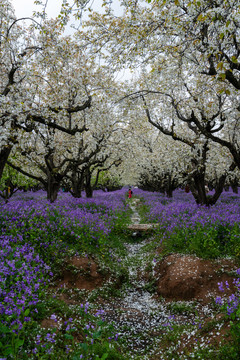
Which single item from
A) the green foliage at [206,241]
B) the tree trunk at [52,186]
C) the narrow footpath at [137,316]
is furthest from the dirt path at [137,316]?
the tree trunk at [52,186]

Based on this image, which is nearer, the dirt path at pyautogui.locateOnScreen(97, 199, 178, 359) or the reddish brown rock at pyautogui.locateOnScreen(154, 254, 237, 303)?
the dirt path at pyautogui.locateOnScreen(97, 199, 178, 359)

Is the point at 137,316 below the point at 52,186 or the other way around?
below

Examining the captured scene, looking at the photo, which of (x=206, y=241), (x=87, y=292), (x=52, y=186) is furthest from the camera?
(x=52, y=186)

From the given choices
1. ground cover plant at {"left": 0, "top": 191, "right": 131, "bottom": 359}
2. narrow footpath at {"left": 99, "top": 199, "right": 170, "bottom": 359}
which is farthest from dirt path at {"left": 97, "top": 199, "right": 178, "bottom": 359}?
ground cover plant at {"left": 0, "top": 191, "right": 131, "bottom": 359}

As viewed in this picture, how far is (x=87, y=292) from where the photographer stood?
800 centimetres

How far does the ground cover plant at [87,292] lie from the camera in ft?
14.2

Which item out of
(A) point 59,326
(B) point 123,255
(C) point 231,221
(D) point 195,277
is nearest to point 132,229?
(B) point 123,255

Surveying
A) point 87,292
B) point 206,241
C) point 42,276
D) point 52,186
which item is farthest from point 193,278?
point 52,186

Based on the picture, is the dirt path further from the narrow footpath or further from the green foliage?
the green foliage

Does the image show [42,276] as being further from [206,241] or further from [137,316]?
[206,241]

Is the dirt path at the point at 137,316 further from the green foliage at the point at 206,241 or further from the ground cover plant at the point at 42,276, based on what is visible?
the green foliage at the point at 206,241

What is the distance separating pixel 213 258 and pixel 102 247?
15.0ft

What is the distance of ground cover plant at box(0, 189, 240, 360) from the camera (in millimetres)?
4328

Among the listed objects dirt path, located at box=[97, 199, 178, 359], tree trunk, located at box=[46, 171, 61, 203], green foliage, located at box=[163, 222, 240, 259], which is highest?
tree trunk, located at box=[46, 171, 61, 203]
